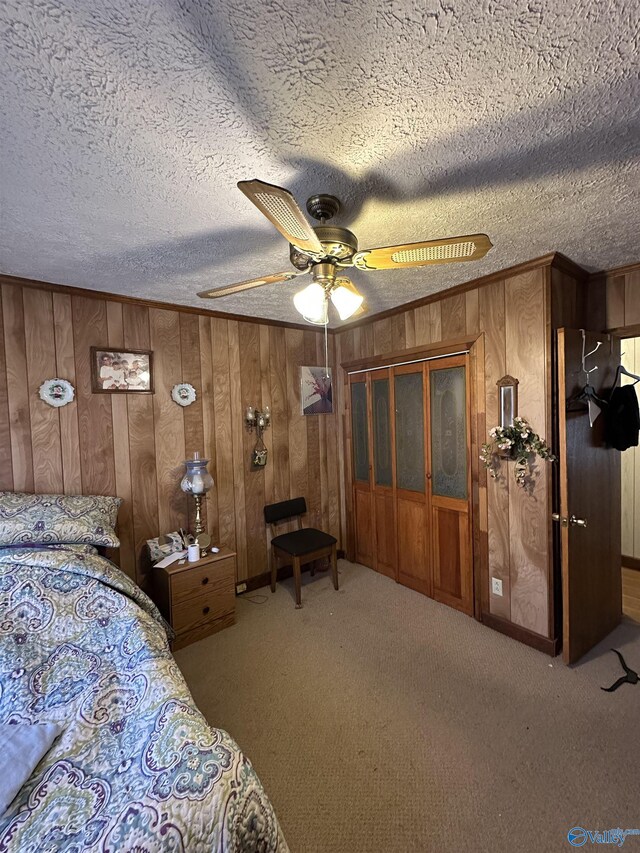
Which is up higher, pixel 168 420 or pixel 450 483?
pixel 168 420

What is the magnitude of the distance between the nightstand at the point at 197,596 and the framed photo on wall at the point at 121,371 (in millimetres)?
1344

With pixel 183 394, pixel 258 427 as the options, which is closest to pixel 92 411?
pixel 183 394

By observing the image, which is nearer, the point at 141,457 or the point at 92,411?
the point at 92,411

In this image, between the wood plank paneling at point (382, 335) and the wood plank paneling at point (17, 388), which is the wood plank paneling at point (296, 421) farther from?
the wood plank paneling at point (17, 388)

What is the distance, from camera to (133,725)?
43.7 inches

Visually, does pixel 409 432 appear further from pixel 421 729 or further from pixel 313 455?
pixel 421 729

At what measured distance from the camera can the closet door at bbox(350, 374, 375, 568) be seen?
3.56 meters

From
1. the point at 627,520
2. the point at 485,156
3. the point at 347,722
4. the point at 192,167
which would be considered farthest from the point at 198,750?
the point at 627,520

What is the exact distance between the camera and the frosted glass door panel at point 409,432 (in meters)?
3.02

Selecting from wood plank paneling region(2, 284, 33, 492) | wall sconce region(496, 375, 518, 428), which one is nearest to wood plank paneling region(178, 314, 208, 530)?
wood plank paneling region(2, 284, 33, 492)

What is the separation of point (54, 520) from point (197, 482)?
2.98ft

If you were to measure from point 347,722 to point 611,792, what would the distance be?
113 centimetres

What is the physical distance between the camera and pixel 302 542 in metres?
3.16

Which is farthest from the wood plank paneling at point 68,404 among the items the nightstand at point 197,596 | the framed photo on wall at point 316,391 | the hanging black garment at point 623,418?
the hanging black garment at point 623,418
